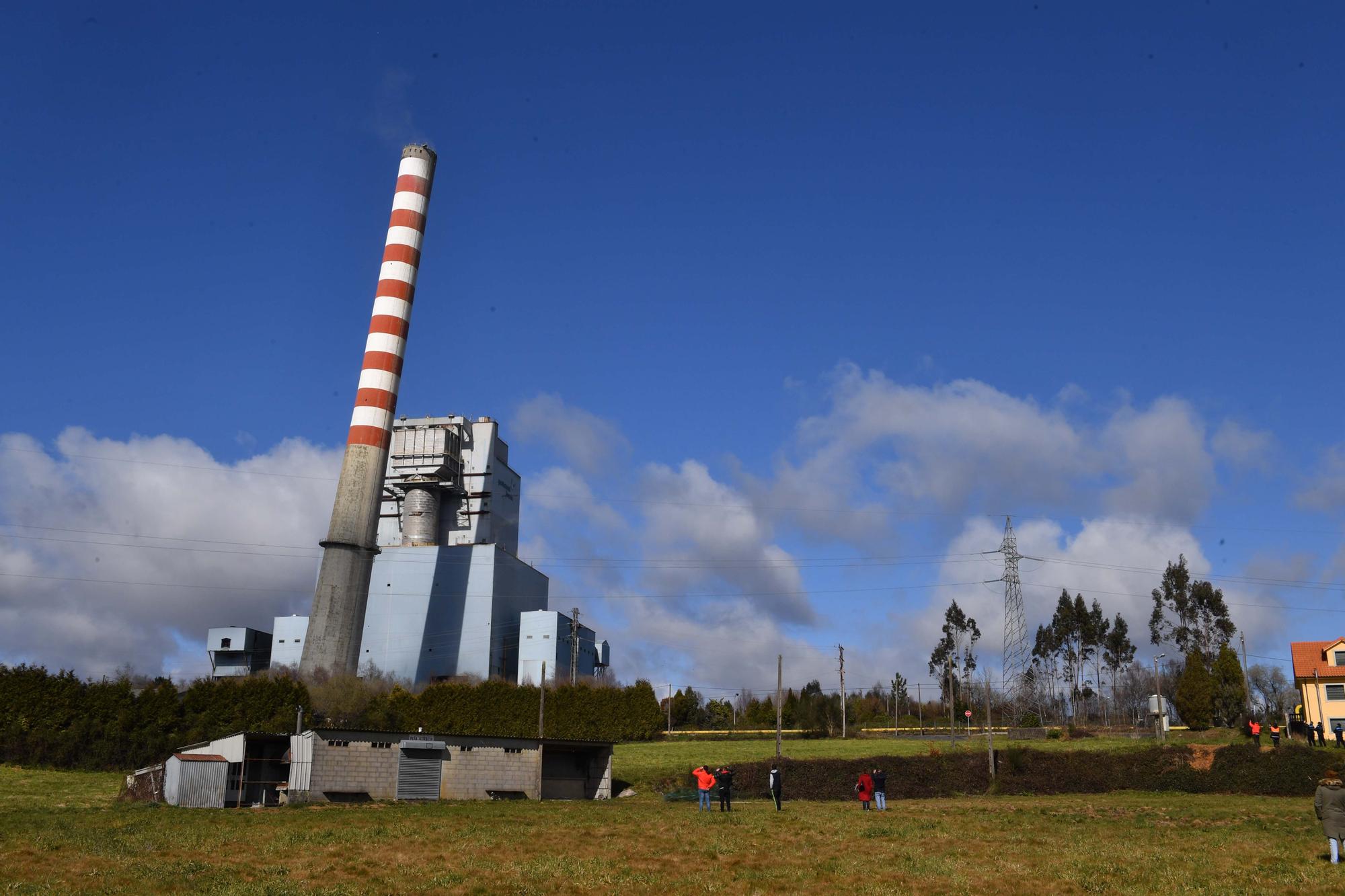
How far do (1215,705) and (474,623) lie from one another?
59.7 m

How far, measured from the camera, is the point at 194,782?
37188 mm

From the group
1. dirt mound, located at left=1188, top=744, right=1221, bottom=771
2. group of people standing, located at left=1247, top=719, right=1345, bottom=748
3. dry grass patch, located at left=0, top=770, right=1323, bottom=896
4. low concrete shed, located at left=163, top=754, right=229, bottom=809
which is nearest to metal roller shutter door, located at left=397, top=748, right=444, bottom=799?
dry grass patch, located at left=0, top=770, right=1323, bottom=896

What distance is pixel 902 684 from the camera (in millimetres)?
148250

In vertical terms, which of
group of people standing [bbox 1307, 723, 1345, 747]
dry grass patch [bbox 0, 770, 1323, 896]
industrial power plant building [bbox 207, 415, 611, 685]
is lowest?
dry grass patch [bbox 0, 770, 1323, 896]

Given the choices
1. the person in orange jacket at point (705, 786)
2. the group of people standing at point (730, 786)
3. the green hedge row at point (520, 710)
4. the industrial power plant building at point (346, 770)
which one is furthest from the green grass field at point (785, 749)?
the person in orange jacket at point (705, 786)

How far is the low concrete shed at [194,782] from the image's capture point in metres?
37.0

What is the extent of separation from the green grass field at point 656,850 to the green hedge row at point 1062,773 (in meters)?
12.9

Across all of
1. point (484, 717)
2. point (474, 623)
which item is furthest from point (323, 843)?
point (474, 623)

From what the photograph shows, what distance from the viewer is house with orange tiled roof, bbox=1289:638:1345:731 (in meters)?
74.0

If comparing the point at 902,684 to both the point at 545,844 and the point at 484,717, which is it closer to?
the point at 484,717

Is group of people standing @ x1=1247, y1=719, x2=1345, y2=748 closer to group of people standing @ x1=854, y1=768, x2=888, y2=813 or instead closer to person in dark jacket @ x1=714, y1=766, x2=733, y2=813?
group of people standing @ x1=854, y1=768, x2=888, y2=813

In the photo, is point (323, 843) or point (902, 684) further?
point (902, 684)

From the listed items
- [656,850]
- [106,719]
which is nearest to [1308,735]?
[656,850]

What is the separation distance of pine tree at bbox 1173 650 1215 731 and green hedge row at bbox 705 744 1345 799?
1161 inches
